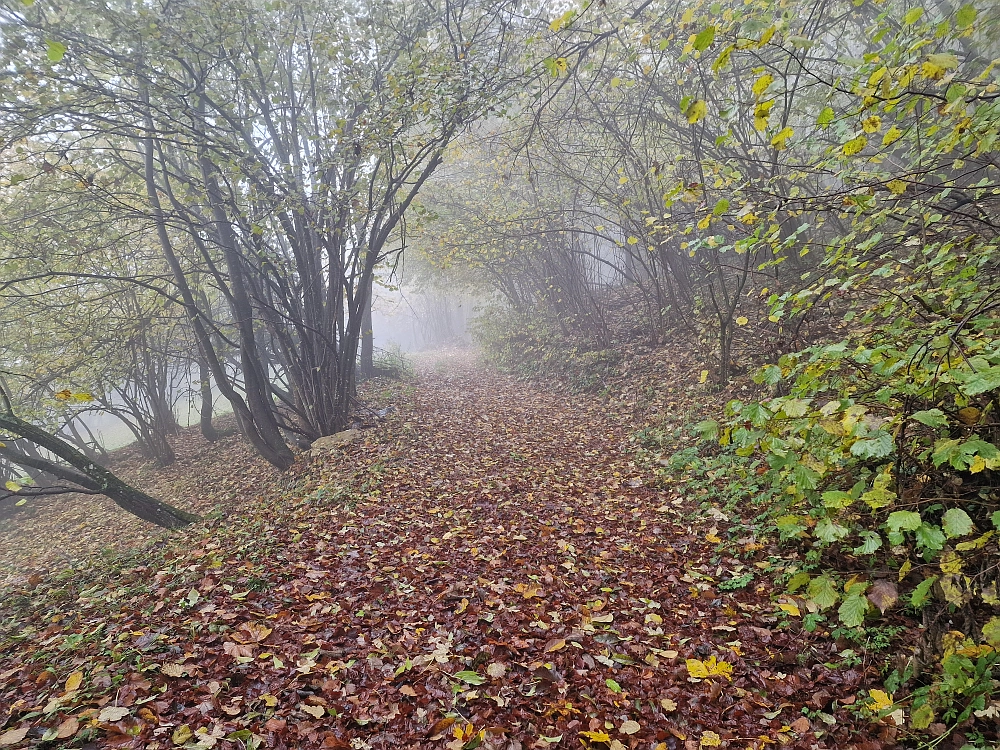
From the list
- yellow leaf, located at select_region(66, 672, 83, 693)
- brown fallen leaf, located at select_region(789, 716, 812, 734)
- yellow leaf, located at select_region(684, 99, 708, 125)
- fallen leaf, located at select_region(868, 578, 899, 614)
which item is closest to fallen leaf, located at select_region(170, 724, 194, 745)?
yellow leaf, located at select_region(66, 672, 83, 693)

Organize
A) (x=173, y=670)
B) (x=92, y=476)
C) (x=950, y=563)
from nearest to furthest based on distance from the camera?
(x=950, y=563) → (x=173, y=670) → (x=92, y=476)

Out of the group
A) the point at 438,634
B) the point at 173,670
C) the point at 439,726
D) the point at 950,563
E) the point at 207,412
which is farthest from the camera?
the point at 207,412

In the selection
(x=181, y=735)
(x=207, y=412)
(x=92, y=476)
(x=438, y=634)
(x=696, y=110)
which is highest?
(x=696, y=110)

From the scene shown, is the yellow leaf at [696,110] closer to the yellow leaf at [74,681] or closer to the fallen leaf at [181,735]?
the fallen leaf at [181,735]

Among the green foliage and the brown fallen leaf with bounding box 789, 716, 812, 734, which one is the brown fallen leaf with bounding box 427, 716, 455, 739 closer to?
the brown fallen leaf with bounding box 789, 716, 812, 734

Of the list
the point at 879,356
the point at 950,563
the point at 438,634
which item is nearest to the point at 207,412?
the point at 438,634

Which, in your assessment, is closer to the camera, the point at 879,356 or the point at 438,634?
the point at 879,356

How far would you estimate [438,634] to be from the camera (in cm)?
360

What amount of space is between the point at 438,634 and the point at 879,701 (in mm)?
2671

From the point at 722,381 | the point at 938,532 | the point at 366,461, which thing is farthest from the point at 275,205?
the point at 938,532

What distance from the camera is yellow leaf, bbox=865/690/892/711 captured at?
101 inches

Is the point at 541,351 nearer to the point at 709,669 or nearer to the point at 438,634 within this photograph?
the point at 438,634

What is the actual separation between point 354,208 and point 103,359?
7145 millimetres

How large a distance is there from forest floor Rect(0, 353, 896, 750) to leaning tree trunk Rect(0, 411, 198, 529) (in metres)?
0.65
